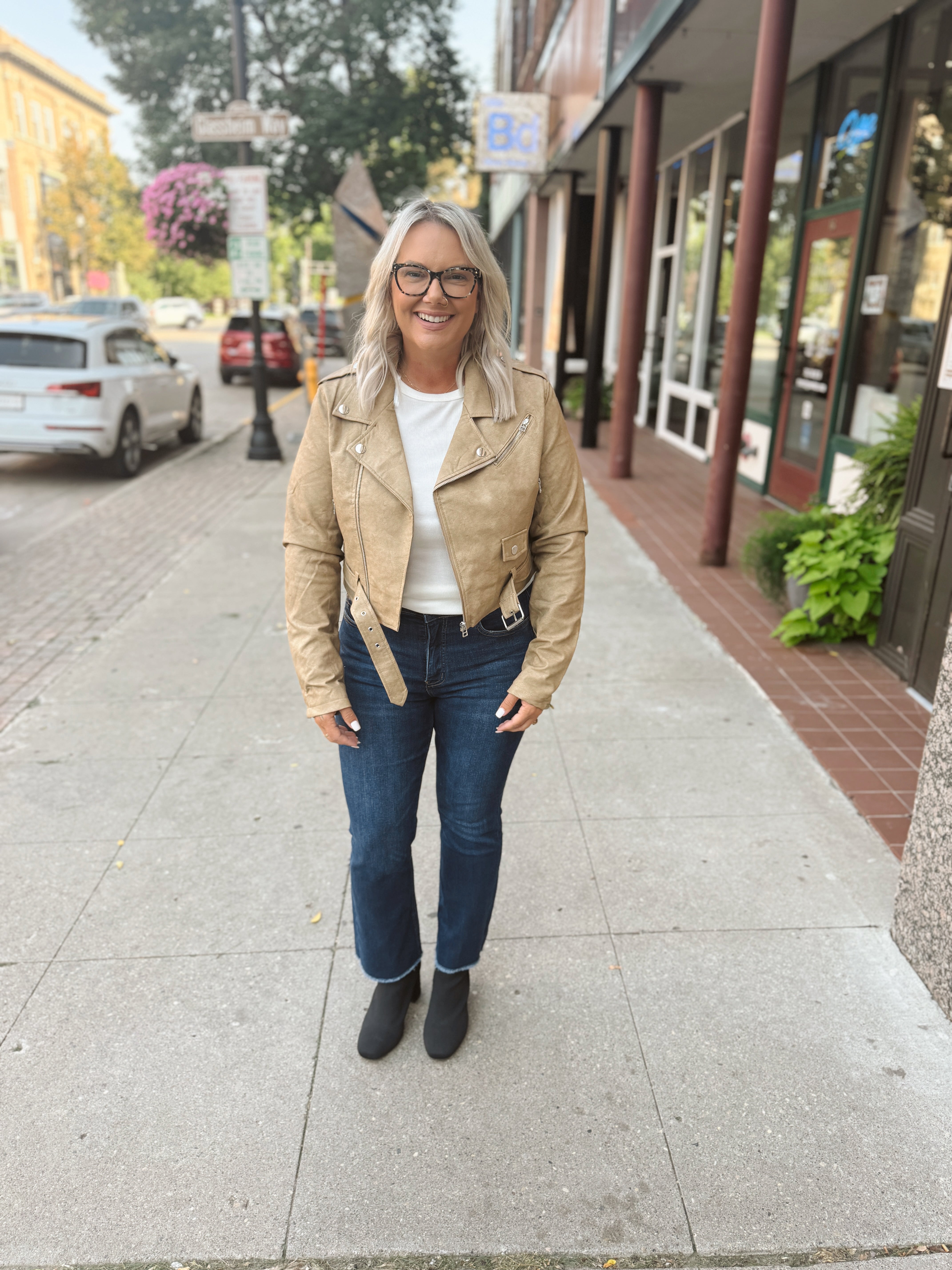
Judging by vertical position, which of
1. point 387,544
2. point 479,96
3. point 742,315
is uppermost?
point 479,96

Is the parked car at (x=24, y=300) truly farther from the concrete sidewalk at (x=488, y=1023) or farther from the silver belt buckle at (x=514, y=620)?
the silver belt buckle at (x=514, y=620)

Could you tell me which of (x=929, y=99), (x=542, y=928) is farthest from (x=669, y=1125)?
(x=929, y=99)

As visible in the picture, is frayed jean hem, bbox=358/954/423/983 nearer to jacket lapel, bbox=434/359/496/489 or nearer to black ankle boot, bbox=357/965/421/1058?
black ankle boot, bbox=357/965/421/1058

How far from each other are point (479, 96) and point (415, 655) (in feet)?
43.7

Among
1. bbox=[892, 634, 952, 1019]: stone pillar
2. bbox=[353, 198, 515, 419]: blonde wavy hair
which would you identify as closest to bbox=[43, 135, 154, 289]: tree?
bbox=[353, 198, 515, 419]: blonde wavy hair

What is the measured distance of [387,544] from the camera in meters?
2.13

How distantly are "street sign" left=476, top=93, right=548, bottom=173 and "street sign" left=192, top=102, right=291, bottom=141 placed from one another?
3.96 m

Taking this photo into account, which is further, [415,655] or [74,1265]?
[415,655]

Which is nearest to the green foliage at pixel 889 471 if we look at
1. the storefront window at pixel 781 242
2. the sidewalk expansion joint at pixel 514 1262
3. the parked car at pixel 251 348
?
the storefront window at pixel 781 242

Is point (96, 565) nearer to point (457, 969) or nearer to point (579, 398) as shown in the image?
point (457, 969)

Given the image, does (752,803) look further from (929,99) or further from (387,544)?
(929,99)

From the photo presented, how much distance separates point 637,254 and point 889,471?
457 cm

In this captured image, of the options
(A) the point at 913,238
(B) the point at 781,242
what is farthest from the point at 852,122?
(B) the point at 781,242

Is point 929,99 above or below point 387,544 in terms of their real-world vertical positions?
above
